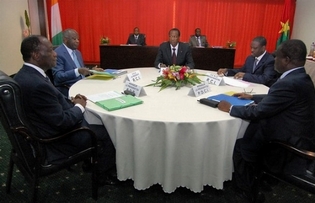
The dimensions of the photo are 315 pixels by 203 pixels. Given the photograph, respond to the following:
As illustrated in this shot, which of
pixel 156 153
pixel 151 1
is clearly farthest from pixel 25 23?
pixel 156 153

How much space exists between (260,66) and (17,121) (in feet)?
8.44

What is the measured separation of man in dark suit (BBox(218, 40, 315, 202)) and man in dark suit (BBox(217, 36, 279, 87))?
1.11 m

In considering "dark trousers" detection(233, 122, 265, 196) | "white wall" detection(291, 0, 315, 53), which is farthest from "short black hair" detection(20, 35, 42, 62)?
"white wall" detection(291, 0, 315, 53)

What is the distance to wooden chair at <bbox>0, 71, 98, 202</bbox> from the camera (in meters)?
1.31

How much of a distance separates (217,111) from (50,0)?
7137 mm

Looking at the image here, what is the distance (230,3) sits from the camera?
7.86 meters

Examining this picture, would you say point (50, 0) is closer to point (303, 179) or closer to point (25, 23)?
point (25, 23)

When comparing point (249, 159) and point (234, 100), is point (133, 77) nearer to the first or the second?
point (234, 100)

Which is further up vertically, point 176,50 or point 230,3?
point 230,3

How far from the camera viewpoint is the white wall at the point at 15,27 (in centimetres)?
512

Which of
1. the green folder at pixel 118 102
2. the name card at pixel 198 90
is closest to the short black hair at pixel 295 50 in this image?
the name card at pixel 198 90

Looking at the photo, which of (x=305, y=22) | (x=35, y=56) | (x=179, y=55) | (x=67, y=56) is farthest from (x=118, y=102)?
(x=305, y=22)

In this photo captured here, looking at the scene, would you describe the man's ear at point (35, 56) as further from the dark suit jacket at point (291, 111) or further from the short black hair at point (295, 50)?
the short black hair at point (295, 50)

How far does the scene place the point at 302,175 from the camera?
145cm
